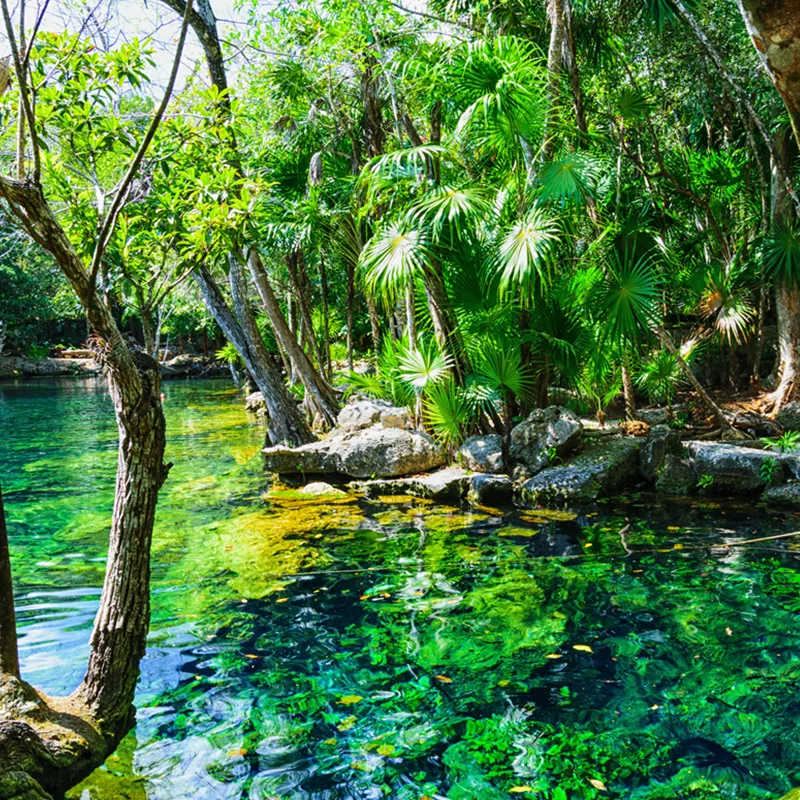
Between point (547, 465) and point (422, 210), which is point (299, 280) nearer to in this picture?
point (422, 210)

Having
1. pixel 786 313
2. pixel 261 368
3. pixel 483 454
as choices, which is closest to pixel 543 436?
pixel 483 454

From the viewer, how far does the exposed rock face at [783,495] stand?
25.3 feet

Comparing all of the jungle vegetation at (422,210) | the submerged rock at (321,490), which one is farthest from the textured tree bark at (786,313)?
the submerged rock at (321,490)

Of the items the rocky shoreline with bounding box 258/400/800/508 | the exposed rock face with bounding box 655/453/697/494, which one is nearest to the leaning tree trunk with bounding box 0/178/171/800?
the rocky shoreline with bounding box 258/400/800/508

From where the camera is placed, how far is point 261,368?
10.8 metres

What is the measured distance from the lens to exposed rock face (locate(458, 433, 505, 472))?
9148 millimetres

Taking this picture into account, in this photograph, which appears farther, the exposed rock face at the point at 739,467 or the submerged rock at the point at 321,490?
the submerged rock at the point at 321,490

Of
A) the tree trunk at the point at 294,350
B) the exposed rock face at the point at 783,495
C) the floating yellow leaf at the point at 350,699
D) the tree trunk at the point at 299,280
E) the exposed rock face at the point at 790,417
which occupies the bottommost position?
the floating yellow leaf at the point at 350,699

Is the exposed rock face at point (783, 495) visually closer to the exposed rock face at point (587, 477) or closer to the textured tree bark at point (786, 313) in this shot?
the exposed rock face at point (587, 477)

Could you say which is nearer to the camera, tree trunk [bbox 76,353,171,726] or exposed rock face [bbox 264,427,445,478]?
tree trunk [bbox 76,353,171,726]

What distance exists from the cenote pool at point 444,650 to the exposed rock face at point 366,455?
3.85 ft

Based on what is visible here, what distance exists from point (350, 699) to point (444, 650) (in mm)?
792

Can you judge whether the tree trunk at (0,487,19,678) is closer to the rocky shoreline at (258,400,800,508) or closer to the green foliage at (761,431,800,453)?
the rocky shoreline at (258,400,800,508)

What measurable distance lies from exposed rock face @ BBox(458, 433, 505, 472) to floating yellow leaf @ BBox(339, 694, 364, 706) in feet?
17.1
